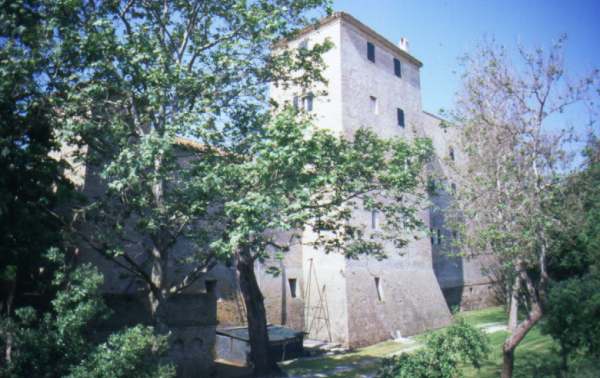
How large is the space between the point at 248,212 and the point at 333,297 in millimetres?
15257

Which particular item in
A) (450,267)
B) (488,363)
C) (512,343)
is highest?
(450,267)

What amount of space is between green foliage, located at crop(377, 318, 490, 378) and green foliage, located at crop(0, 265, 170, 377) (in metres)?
5.42

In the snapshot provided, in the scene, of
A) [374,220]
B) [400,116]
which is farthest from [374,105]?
[374,220]

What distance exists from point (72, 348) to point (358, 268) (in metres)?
17.3

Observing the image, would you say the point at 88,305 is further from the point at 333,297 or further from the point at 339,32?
the point at 339,32

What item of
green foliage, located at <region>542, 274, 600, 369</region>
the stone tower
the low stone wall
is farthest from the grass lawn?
the low stone wall

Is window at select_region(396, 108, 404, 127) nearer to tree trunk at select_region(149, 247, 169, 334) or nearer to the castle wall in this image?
the castle wall

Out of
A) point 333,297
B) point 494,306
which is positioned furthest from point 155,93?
point 494,306

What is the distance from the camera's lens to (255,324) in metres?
15.5

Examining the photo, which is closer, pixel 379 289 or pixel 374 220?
pixel 379 289

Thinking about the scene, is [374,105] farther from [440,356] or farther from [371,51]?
[440,356]

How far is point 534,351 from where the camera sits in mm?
18219

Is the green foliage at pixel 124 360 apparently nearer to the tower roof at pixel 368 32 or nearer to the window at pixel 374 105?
the tower roof at pixel 368 32

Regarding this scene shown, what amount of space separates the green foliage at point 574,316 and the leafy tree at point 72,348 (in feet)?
35.1
